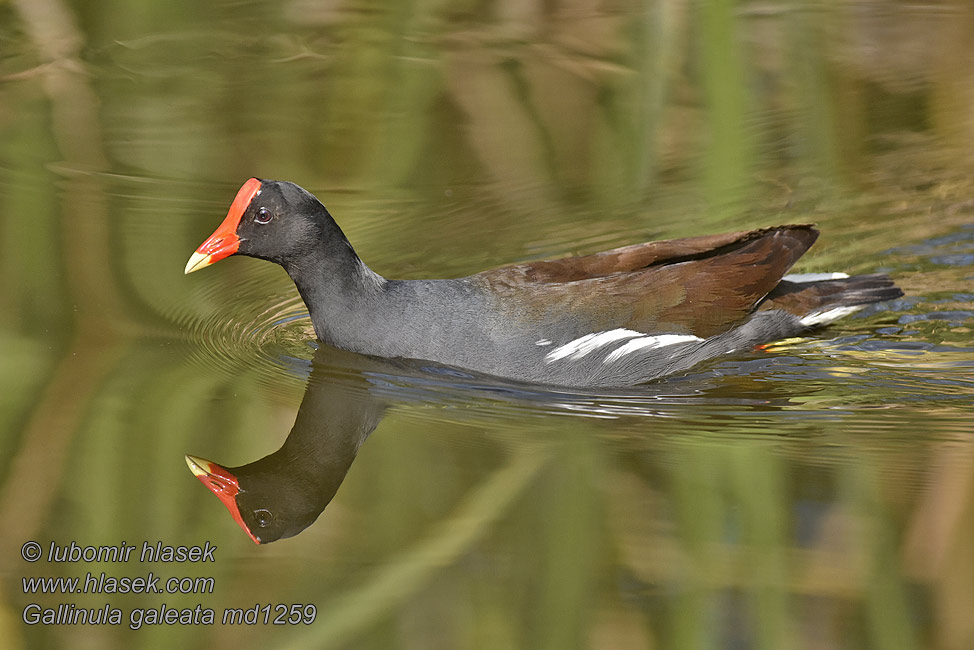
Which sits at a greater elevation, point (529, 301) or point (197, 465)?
point (529, 301)

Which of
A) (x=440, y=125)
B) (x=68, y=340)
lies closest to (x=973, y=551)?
(x=68, y=340)

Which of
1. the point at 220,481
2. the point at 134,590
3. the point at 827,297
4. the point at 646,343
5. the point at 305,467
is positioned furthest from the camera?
the point at 827,297

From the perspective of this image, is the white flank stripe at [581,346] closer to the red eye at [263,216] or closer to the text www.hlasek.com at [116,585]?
the red eye at [263,216]

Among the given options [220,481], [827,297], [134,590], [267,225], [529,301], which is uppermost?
[267,225]

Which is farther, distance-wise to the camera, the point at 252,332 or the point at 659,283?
the point at 252,332

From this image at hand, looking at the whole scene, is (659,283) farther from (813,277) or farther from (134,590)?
(134,590)

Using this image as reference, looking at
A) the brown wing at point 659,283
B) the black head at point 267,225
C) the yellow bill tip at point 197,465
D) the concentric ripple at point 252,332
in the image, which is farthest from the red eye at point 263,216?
the yellow bill tip at point 197,465

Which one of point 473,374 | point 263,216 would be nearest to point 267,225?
point 263,216

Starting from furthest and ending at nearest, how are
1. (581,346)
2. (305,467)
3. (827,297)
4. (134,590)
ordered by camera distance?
1. (827,297)
2. (581,346)
3. (305,467)
4. (134,590)

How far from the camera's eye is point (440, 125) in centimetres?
644

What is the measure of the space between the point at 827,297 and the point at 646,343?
34.5 inches

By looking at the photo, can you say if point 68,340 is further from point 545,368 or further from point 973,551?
point 973,551

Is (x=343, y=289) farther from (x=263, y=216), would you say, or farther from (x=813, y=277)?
(x=813, y=277)

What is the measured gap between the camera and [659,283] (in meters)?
4.56
